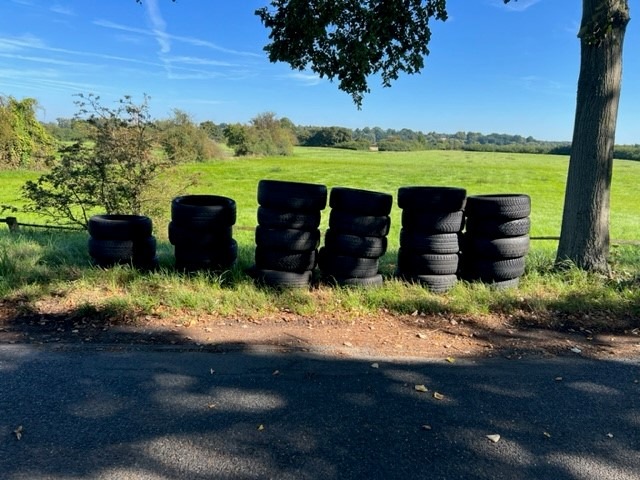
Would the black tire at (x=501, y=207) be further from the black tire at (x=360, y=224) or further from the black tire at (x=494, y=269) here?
the black tire at (x=360, y=224)

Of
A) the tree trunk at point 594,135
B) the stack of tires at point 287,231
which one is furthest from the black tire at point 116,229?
the tree trunk at point 594,135

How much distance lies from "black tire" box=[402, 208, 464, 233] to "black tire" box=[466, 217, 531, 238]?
0.79ft

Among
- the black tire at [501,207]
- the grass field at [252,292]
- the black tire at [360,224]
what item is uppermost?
the black tire at [501,207]

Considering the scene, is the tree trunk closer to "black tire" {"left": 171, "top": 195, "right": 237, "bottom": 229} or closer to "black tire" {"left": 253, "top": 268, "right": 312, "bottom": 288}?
"black tire" {"left": 253, "top": 268, "right": 312, "bottom": 288}

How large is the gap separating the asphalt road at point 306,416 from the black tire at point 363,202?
85.6 inches

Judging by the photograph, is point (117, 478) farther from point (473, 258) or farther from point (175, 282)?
point (473, 258)

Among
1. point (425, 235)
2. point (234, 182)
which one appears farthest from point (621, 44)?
point (234, 182)

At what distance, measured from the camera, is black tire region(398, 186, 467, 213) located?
18.5 ft

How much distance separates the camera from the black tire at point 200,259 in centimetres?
570

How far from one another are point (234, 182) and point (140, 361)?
3607cm

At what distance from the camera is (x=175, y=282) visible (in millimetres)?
5418

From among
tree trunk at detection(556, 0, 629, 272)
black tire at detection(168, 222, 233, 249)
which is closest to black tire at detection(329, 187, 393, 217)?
black tire at detection(168, 222, 233, 249)

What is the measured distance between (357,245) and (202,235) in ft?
6.05

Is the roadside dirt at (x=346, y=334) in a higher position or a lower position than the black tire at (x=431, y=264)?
lower
